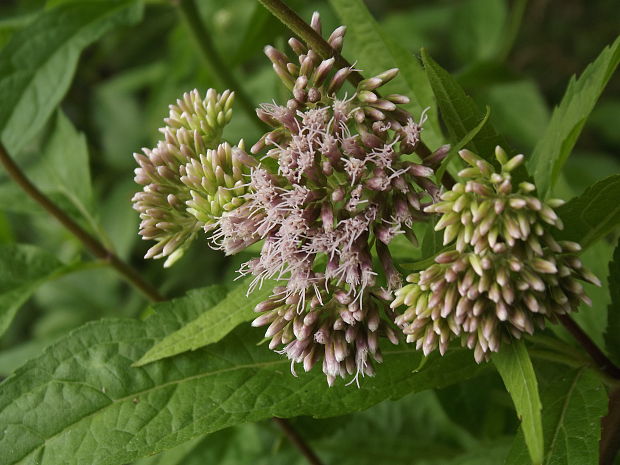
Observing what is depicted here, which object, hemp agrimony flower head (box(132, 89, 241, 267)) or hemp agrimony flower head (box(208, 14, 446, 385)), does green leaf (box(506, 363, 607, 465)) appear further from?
hemp agrimony flower head (box(132, 89, 241, 267))

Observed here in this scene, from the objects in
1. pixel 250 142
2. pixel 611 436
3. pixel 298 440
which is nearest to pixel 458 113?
pixel 611 436

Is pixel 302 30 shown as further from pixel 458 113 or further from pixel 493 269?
pixel 493 269

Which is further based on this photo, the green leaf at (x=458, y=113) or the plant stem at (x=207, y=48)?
the plant stem at (x=207, y=48)

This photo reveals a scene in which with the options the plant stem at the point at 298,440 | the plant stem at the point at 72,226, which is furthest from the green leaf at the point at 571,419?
the plant stem at the point at 72,226

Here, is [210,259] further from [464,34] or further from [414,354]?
[414,354]

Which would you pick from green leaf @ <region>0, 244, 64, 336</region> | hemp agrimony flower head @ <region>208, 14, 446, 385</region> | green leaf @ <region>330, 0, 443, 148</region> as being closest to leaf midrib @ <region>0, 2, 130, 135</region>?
green leaf @ <region>0, 244, 64, 336</region>

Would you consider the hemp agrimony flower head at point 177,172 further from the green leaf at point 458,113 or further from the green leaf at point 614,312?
the green leaf at point 614,312
